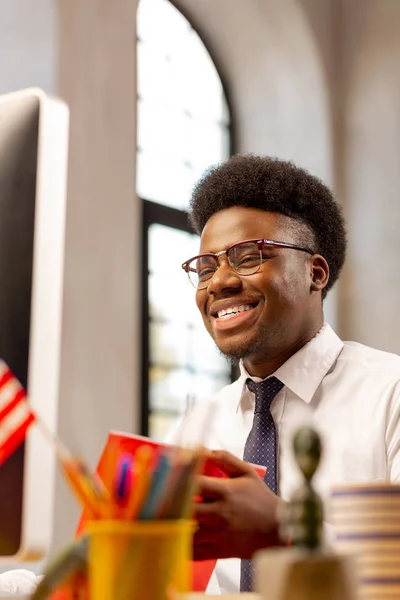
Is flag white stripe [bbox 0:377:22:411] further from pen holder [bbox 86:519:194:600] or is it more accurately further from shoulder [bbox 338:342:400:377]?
shoulder [bbox 338:342:400:377]

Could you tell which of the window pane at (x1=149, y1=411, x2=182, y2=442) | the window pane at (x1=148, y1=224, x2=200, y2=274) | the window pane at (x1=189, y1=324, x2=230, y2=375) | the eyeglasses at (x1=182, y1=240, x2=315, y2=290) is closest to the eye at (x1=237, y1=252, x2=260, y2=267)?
the eyeglasses at (x1=182, y1=240, x2=315, y2=290)

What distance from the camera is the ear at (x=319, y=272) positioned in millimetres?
1975

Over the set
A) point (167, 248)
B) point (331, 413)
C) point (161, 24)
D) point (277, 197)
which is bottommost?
point (331, 413)

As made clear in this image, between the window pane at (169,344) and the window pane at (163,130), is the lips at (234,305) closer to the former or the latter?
the window pane at (169,344)

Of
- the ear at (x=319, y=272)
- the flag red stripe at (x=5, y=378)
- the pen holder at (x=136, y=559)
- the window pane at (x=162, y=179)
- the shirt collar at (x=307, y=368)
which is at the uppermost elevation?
the window pane at (x=162, y=179)

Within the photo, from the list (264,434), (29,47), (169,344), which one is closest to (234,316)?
(264,434)

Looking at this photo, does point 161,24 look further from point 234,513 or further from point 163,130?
point 234,513

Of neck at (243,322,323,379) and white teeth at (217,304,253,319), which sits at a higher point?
white teeth at (217,304,253,319)

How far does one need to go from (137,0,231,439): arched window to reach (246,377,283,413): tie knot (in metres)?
1.56

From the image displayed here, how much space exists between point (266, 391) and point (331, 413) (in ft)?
0.43

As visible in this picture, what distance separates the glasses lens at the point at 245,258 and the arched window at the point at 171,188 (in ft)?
5.05

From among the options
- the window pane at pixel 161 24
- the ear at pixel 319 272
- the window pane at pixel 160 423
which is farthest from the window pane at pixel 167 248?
the ear at pixel 319 272

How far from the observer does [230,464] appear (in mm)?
856

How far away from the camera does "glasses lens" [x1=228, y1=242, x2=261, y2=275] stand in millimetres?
1825
